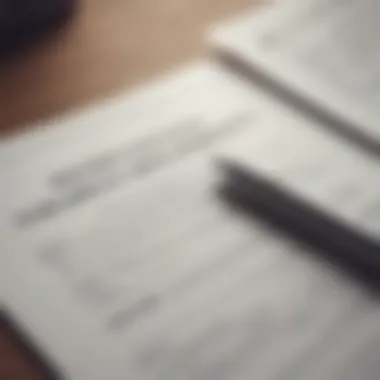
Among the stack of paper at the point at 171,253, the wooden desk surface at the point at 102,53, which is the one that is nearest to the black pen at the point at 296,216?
the stack of paper at the point at 171,253

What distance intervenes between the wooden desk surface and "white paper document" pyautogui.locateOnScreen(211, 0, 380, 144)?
33 mm

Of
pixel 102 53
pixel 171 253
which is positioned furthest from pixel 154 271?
pixel 102 53

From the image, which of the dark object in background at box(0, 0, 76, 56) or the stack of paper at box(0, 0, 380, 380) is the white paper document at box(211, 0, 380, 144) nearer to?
the stack of paper at box(0, 0, 380, 380)

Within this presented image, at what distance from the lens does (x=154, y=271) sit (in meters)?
0.42

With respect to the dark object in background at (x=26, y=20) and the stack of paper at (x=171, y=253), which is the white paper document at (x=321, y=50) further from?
the dark object in background at (x=26, y=20)

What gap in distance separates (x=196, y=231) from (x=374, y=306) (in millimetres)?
103

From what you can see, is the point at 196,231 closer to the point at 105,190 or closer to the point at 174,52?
the point at 105,190

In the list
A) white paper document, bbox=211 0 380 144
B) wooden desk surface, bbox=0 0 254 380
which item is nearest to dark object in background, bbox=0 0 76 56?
wooden desk surface, bbox=0 0 254 380

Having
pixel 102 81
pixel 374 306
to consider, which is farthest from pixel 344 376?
pixel 102 81

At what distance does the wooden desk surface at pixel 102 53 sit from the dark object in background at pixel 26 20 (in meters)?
0.01

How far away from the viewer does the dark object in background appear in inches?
22.4

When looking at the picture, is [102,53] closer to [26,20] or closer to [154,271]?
[26,20]

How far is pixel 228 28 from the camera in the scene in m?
0.61

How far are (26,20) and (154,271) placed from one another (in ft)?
0.84
